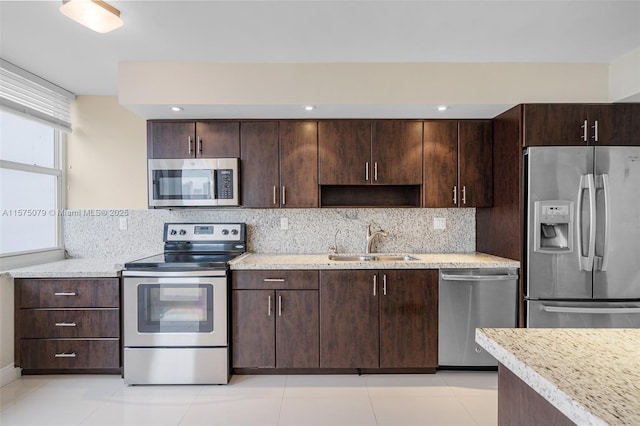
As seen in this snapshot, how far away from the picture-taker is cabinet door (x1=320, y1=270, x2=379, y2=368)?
272cm

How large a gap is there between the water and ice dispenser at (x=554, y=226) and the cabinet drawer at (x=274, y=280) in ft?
5.62

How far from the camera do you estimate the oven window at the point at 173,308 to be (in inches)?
103

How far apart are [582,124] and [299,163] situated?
2203 mm

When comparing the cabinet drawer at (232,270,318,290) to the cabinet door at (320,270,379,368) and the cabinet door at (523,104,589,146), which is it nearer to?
the cabinet door at (320,270,379,368)

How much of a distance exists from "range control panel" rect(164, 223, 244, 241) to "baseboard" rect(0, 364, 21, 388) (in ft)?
4.81

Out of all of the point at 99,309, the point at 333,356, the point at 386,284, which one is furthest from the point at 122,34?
the point at 333,356

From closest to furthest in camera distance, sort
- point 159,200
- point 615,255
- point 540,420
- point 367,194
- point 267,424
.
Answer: point 540,420, point 267,424, point 615,255, point 159,200, point 367,194

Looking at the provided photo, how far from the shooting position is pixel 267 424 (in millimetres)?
2143

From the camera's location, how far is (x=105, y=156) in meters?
3.36

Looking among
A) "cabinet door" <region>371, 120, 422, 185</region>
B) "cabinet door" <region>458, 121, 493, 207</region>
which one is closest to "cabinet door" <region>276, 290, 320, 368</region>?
"cabinet door" <region>371, 120, 422, 185</region>

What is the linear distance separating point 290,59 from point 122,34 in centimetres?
113

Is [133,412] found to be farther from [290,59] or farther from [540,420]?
[290,59]

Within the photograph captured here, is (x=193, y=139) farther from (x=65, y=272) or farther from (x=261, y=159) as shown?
(x=65, y=272)

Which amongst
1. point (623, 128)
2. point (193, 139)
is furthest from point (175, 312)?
point (623, 128)
